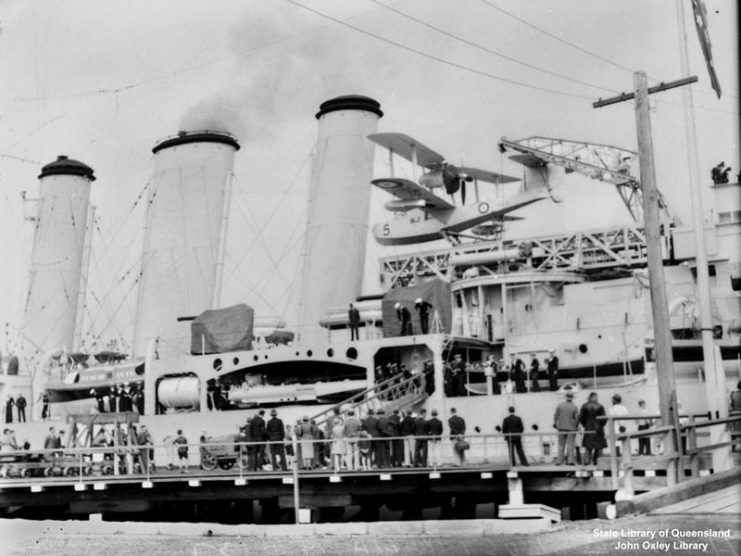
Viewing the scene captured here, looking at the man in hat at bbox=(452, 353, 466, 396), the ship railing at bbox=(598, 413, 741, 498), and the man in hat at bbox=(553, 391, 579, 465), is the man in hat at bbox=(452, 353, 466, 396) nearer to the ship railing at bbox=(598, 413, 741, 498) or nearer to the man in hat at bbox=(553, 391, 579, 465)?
the man in hat at bbox=(553, 391, 579, 465)

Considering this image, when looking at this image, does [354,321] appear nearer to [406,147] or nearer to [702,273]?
[406,147]

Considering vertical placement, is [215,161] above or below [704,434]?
above

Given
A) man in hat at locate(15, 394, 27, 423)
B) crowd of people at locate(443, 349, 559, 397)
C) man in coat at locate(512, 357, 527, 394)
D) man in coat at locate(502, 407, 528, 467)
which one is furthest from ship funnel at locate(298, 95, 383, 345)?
man in coat at locate(502, 407, 528, 467)

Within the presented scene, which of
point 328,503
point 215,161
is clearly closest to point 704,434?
point 328,503

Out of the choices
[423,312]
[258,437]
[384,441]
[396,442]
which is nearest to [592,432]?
[396,442]

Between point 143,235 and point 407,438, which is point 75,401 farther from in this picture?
point 407,438

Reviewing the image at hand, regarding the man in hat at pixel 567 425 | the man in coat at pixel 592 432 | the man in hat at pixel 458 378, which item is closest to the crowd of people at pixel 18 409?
the man in hat at pixel 458 378
